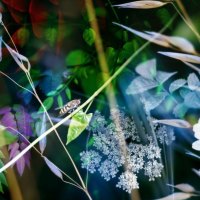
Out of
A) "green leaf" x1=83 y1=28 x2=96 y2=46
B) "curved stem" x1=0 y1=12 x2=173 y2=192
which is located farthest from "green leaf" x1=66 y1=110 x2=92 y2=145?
"green leaf" x1=83 y1=28 x2=96 y2=46

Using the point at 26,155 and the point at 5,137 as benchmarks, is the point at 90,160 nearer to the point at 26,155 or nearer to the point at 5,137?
the point at 26,155

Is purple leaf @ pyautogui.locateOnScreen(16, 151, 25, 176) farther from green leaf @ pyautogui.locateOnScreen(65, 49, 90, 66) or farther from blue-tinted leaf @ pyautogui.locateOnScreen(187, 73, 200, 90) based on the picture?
blue-tinted leaf @ pyautogui.locateOnScreen(187, 73, 200, 90)

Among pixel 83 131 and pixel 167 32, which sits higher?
pixel 167 32

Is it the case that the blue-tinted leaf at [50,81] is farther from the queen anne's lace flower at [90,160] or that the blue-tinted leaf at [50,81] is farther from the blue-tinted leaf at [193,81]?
the blue-tinted leaf at [193,81]

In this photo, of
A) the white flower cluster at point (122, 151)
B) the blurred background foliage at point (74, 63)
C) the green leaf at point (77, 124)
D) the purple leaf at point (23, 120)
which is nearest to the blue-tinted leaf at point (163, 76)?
the blurred background foliage at point (74, 63)

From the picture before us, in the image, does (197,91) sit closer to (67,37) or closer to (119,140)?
(119,140)

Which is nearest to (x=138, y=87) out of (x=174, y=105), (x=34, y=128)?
(x=174, y=105)

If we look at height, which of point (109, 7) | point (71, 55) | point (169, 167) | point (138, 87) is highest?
point (109, 7)
